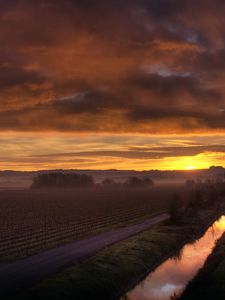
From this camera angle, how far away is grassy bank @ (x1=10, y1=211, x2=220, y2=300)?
37.0 meters

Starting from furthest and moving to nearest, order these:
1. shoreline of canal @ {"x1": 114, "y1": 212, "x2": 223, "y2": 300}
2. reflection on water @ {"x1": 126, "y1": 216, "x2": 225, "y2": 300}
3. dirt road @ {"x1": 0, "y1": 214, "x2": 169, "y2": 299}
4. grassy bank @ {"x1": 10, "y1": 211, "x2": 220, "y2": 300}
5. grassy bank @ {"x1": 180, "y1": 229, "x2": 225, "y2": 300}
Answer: shoreline of canal @ {"x1": 114, "y1": 212, "x2": 223, "y2": 300}, reflection on water @ {"x1": 126, "y1": 216, "x2": 225, "y2": 300}, dirt road @ {"x1": 0, "y1": 214, "x2": 169, "y2": 299}, grassy bank @ {"x1": 180, "y1": 229, "x2": 225, "y2": 300}, grassy bank @ {"x1": 10, "y1": 211, "x2": 220, "y2": 300}

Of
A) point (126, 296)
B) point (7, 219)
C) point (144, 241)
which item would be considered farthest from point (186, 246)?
point (7, 219)

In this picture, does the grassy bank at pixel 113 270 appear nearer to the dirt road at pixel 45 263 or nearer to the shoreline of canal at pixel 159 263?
the shoreline of canal at pixel 159 263

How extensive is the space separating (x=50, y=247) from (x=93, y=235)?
1224 cm

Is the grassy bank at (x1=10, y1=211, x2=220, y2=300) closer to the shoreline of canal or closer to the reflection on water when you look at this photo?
the shoreline of canal

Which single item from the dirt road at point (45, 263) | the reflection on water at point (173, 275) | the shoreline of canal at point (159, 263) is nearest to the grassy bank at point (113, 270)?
the shoreline of canal at point (159, 263)

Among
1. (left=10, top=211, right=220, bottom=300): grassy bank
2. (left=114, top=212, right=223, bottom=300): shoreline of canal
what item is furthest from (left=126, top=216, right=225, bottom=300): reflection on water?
(left=10, top=211, right=220, bottom=300): grassy bank

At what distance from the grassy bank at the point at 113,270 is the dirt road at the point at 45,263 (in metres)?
1.64

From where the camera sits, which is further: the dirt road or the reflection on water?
the reflection on water

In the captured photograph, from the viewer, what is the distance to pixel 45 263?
152ft

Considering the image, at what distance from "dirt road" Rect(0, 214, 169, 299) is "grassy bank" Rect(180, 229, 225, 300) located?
532 inches

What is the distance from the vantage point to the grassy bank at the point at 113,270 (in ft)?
121

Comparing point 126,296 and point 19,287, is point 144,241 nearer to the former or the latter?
point 126,296

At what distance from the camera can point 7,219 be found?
286 feet
